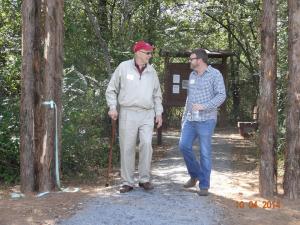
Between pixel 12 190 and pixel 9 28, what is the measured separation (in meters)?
3.68

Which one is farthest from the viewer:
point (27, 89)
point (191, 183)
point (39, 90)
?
point (191, 183)

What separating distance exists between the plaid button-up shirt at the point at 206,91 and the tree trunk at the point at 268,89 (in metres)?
0.55

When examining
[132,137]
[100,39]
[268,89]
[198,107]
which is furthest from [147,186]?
[100,39]

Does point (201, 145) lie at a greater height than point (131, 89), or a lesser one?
lesser

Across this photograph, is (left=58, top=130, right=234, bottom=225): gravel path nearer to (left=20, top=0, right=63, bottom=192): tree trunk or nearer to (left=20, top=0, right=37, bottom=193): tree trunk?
(left=20, top=0, right=63, bottom=192): tree trunk

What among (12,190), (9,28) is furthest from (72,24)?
(12,190)

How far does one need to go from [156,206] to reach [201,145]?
1.00 m

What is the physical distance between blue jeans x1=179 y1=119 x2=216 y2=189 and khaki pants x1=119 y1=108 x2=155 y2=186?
0.46 m

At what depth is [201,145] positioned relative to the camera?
616 cm

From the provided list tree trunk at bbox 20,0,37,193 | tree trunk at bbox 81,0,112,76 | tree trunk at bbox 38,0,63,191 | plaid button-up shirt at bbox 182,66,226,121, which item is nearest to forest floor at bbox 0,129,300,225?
tree trunk at bbox 38,0,63,191

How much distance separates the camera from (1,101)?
26.1ft

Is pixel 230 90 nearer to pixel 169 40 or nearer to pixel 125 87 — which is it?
pixel 169 40

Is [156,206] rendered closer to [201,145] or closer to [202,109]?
[201,145]

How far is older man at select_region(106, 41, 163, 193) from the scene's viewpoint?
6.17 m
